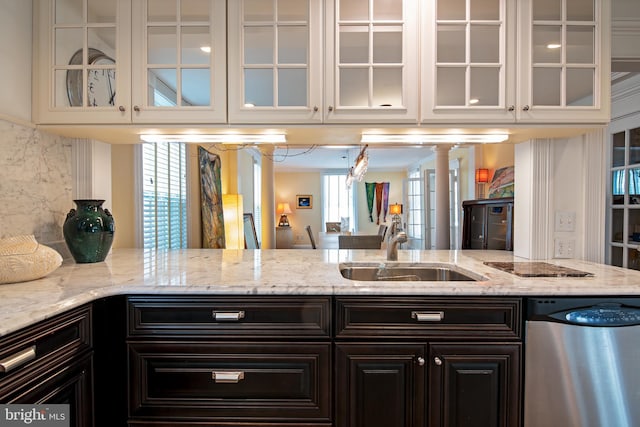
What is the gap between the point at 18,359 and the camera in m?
0.90

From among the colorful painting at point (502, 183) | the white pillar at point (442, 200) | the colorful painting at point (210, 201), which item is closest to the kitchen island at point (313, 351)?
the colorful painting at point (210, 201)

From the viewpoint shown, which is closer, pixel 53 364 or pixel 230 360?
pixel 53 364

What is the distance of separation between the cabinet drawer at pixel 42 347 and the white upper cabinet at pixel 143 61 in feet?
3.07

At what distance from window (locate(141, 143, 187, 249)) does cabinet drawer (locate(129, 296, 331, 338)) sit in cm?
131

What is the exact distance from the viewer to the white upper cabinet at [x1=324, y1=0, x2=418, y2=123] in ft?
5.09

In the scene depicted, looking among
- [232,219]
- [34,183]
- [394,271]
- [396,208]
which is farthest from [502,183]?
[396,208]

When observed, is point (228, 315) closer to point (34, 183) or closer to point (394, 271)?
point (394, 271)

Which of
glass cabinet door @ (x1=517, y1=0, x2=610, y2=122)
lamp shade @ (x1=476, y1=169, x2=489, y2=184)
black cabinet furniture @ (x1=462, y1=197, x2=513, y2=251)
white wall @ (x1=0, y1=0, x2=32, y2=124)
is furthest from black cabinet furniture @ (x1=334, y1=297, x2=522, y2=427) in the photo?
lamp shade @ (x1=476, y1=169, x2=489, y2=184)

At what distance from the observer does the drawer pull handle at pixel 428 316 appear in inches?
48.7

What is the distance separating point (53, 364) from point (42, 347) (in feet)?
0.24

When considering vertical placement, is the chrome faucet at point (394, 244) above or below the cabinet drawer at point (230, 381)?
above

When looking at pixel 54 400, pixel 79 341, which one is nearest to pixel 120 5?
pixel 79 341

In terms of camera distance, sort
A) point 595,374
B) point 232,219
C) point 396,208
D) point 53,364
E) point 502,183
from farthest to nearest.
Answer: point 396,208
point 232,219
point 502,183
point 595,374
point 53,364

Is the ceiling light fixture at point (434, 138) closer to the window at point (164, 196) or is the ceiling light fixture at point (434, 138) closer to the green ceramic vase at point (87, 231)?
the green ceramic vase at point (87, 231)
